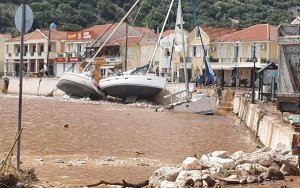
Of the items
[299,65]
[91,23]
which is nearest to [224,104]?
[299,65]

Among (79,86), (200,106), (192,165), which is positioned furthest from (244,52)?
(192,165)

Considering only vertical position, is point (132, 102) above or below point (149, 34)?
below

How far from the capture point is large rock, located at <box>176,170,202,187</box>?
14.4 meters

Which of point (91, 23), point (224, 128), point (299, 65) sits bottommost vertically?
point (224, 128)

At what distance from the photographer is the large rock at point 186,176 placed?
14351 millimetres

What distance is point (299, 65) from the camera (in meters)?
28.6

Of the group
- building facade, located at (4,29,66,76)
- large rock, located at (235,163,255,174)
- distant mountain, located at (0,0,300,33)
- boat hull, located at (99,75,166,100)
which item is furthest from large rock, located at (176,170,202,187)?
distant mountain, located at (0,0,300,33)

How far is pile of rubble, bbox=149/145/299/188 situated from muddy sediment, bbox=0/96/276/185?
57.2 inches

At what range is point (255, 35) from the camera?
70625 millimetres

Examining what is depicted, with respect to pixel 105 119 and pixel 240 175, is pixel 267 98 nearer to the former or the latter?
pixel 105 119

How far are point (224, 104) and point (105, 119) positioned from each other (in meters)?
16.7

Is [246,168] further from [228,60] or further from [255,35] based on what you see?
[228,60]

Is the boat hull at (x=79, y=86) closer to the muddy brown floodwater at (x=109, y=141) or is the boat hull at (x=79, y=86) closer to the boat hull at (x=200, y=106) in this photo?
the boat hull at (x=200, y=106)

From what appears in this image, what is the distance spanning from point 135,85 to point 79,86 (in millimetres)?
7388
